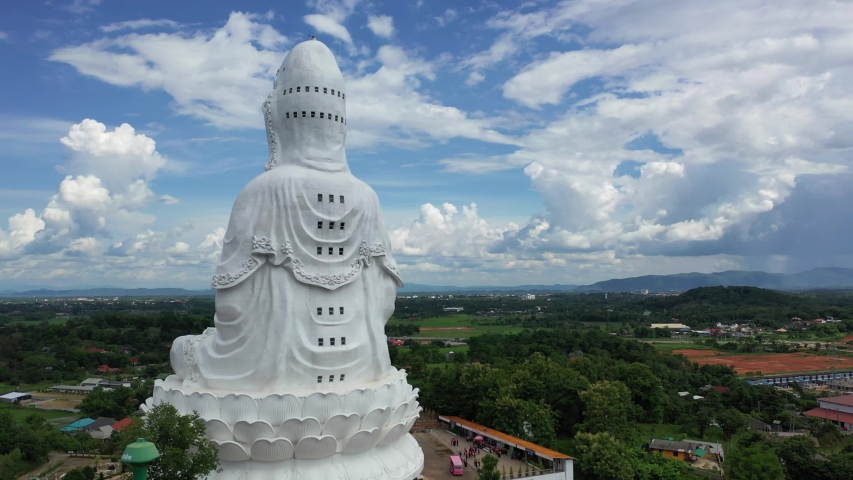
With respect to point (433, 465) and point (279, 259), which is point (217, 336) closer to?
point (279, 259)

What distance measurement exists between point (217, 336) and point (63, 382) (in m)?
48.6

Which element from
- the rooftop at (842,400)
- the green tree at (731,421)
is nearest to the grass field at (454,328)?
the rooftop at (842,400)

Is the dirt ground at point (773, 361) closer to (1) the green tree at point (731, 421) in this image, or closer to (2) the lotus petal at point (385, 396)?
(1) the green tree at point (731, 421)

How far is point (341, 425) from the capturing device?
61.2 feet

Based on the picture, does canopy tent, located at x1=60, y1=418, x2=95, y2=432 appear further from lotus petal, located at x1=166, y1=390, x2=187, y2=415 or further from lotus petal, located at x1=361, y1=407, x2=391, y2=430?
lotus petal, located at x1=361, y1=407, x2=391, y2=430

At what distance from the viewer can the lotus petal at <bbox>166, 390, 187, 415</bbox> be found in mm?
19031

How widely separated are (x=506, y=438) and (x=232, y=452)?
15.5m

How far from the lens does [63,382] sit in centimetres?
5806

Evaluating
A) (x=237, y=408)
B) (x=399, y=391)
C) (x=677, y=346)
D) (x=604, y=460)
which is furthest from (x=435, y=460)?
(x=677, y=346)

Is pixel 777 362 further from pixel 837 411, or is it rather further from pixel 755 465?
pixel 755 465

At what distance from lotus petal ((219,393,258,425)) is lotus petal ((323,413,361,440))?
2.31 metres

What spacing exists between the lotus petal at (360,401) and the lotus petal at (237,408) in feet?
9.58

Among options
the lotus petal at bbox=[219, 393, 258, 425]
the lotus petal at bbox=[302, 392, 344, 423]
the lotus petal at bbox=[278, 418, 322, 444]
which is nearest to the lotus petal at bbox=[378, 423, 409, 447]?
the lotus petal at bbox=[302, 392, 344, 423]

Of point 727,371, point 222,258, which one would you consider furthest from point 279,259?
point 727,371
